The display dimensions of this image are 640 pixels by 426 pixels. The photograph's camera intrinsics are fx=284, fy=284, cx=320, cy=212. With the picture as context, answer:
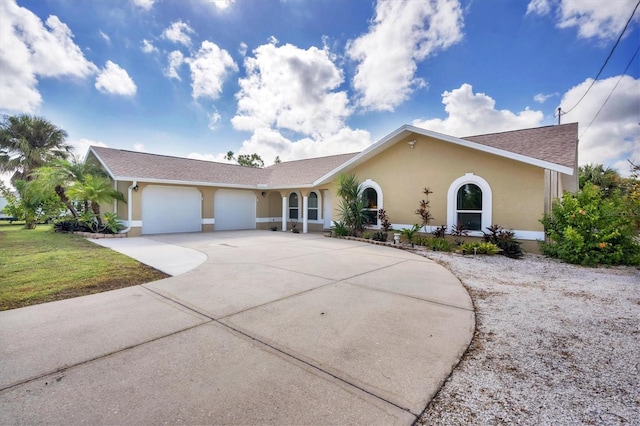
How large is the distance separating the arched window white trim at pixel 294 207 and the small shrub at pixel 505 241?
430 inches

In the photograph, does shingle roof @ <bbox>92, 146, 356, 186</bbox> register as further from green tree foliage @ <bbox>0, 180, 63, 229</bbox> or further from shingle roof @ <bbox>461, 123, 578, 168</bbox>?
shingle roof @ <bbox>461, 123, 578, 168</bbox>

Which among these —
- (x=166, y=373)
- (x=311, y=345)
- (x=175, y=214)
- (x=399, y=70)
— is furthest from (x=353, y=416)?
(x=175, y=214)

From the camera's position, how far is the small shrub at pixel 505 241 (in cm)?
909

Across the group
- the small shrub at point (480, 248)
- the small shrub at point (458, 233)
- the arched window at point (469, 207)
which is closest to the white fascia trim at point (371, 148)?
the arched window at point (469, 207)

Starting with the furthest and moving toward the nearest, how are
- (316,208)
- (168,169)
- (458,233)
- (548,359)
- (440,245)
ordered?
1. (316,208)
2. (168,169)
3. (458,233)
4. (440,245)
5. (548,359)

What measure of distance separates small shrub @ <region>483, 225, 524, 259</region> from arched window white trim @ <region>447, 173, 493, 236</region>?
448 mm

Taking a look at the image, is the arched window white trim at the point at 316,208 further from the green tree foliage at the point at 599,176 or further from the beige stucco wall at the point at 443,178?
the green tree foliage at the point at 599,176

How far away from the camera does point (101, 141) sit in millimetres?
18125

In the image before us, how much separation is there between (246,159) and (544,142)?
43.5 m

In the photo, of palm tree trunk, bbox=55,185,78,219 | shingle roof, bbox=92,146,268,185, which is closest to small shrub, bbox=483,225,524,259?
shingle roof, bbox=92,146,268,185

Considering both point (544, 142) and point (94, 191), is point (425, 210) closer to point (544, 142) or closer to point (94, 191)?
point (544, 142)

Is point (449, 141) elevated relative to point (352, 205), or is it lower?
elevated

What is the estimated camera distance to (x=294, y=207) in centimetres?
1856

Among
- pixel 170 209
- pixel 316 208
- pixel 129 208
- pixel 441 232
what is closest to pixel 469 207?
pixel 441 232
